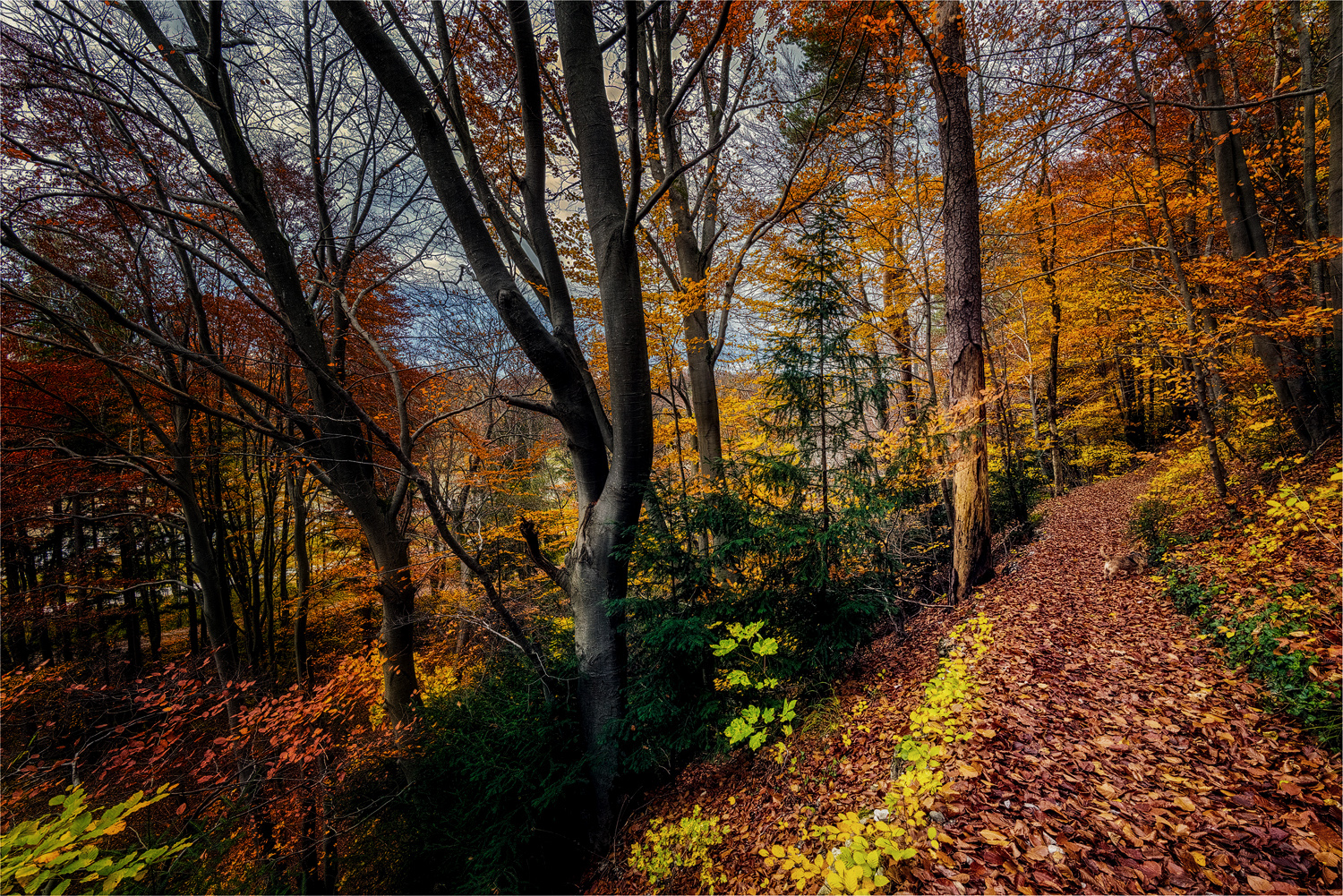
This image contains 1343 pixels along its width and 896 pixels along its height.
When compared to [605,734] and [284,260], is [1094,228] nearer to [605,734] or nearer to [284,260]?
[605,734]

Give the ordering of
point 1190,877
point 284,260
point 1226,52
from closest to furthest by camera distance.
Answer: point 1190,877, point 284,260, point 1226,52

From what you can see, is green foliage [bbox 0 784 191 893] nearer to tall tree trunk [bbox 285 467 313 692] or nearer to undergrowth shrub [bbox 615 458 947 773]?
undergrowth shrub [bbox 615 458 947 773]

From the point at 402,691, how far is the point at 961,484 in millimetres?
7622

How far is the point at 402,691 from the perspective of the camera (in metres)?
5.67

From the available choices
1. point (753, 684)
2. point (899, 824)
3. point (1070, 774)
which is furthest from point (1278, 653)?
point (753, 684)

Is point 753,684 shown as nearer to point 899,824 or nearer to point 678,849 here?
point 678,849

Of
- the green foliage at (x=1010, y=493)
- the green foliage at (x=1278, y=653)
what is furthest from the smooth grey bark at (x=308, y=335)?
the green foliage at (x=1010, y=493)

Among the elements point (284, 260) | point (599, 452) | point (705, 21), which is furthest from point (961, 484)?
point (284, 260)

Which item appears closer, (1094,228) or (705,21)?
(705,21)

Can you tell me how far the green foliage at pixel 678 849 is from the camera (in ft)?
10.2

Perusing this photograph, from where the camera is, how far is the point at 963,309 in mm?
5082

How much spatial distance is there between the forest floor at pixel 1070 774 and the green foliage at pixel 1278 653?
10 centimetres

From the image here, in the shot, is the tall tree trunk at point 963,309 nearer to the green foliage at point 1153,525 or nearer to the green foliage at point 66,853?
the green foliage at point 1153,525

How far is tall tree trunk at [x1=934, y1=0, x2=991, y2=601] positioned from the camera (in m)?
4.99
